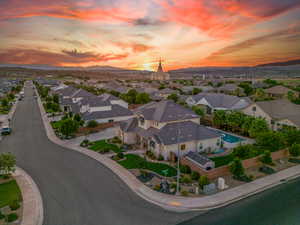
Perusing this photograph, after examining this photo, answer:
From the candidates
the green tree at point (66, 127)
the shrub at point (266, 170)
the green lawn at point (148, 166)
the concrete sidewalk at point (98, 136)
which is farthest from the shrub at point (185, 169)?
the green tree at point (66, 127)

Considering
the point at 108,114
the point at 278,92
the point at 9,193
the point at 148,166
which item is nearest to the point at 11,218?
the point at 9,193

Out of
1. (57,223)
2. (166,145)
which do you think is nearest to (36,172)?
(57,223)

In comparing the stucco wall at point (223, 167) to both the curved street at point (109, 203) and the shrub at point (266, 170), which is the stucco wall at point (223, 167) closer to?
the shrub at point (266, 170)

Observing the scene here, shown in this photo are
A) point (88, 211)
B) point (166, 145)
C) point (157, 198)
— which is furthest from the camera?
point (166, 145)

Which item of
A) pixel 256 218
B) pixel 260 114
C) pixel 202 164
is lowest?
pixel 256 218

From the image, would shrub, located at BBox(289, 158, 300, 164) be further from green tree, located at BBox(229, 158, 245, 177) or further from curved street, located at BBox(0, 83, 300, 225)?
green tree, located at BBox(229, 158, 245, 177)

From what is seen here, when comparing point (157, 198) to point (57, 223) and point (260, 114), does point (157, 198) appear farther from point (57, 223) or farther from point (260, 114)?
point (260, 114)

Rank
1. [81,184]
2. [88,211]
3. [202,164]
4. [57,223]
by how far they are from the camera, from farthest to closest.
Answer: [202,164] < [81,184] < [88,211] < [57,223]
